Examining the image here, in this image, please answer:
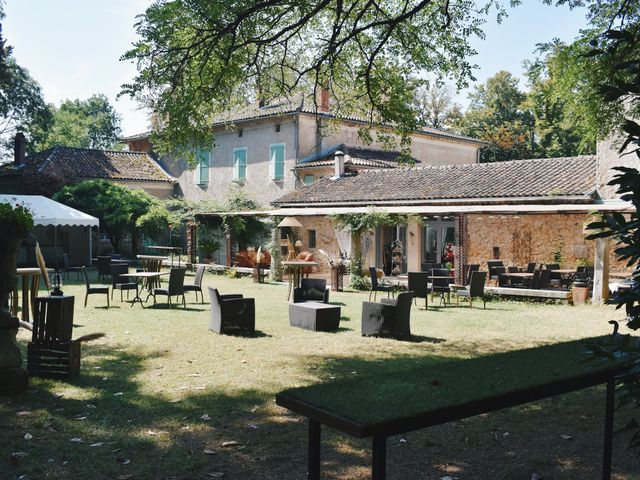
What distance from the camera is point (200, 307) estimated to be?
13.4 metres

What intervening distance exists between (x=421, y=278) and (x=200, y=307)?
4.75m

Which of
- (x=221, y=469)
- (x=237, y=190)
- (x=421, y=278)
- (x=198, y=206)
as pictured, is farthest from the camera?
(x=237, y=190)

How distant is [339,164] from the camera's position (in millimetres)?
23781

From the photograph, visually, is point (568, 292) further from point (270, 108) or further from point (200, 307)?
point (270, 108)

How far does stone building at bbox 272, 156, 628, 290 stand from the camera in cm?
1675

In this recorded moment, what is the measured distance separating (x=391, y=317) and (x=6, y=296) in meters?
5.59

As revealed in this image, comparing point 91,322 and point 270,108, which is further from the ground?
point 270,108

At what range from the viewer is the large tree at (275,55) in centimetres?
866

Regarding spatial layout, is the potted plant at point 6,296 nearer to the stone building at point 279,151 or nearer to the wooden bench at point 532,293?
the wooden bench at point 532,293

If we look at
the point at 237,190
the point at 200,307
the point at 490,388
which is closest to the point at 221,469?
the point at 490,388

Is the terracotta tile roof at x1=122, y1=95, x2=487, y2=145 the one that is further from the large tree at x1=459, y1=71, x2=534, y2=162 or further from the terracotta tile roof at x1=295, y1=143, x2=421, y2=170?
the large tree at x1=459, y1=71, x2=534, y2=162

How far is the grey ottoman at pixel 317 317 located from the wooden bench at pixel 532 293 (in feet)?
21.2

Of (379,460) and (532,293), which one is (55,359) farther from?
(532,293)

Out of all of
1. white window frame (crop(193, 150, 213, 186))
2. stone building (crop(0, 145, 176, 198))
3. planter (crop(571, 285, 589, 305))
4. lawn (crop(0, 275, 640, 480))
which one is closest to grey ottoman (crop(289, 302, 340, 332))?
lawn (crop(0, 275, 640, 480))
